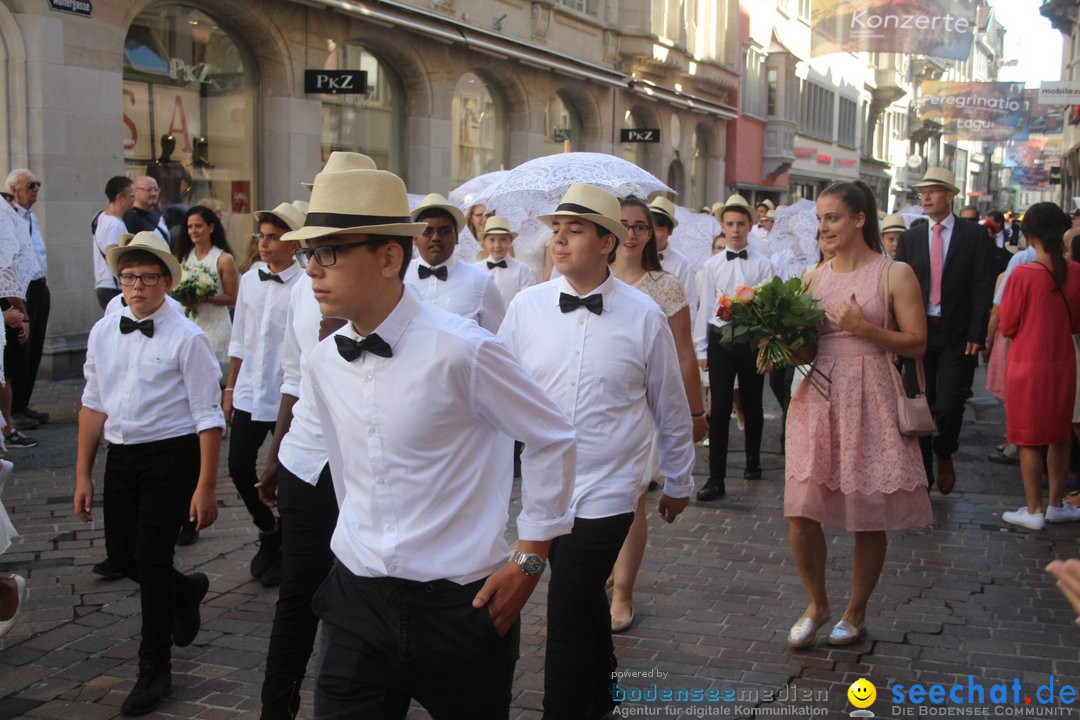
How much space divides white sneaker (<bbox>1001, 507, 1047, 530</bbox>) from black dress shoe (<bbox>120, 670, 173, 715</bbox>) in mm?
5507

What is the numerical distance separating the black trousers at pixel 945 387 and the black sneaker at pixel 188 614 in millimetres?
5198

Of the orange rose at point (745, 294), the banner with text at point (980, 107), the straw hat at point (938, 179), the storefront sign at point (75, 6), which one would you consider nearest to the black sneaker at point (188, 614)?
the orange rose at point (745, 294)

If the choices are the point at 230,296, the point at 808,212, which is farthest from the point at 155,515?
the point at 808,212

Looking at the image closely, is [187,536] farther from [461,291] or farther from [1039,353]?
[1039,353]

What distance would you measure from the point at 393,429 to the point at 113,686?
2.64m

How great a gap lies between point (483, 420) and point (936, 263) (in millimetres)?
6215

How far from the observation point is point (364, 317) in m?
3.03

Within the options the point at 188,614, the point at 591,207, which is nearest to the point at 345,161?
the point at 591,207

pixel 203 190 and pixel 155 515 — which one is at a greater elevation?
pixel 203 190

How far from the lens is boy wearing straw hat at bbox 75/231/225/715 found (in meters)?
4.76

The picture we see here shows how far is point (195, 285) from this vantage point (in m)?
9.05

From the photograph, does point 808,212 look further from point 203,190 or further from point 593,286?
point 593,286

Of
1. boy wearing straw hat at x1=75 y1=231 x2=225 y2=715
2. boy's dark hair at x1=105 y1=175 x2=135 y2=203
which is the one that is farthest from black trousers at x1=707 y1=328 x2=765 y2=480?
boy's dark hair at x1=105 y1=175 x2=135 y2=203

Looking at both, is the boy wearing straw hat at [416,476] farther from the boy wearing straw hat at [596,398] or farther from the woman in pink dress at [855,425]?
the woman in pink dress at [855,425]
